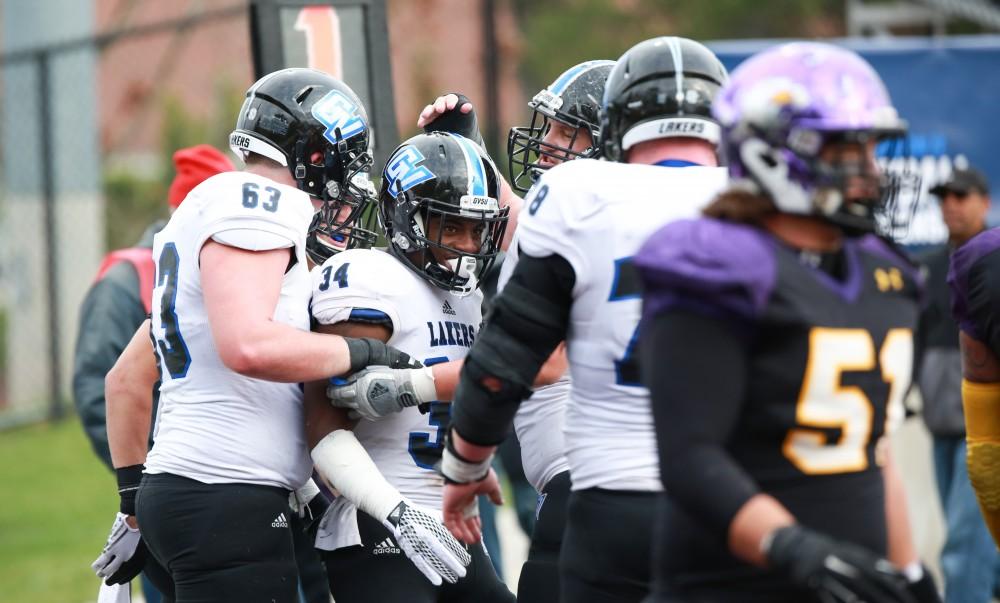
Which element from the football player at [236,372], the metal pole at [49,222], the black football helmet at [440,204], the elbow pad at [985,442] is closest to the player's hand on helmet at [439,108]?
the black football helmet at [440,204]

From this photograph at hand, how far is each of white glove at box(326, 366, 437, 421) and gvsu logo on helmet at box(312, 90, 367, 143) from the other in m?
0.68

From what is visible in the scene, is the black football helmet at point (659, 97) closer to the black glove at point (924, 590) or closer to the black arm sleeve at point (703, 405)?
the black arm sleeve at point (703, 405)

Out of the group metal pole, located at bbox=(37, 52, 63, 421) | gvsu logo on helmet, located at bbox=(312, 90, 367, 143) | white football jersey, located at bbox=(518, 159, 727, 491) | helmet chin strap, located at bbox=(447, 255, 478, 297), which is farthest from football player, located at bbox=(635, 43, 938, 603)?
metal pole, located at bbox=(37, 52, 63, 421)

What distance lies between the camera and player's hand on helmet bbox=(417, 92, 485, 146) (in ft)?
14.6

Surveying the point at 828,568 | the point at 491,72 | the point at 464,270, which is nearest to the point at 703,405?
the point at 828,568

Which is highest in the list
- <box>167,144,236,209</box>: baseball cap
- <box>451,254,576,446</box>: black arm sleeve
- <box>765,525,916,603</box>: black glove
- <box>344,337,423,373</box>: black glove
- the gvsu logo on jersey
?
the gvsu logo on jersey

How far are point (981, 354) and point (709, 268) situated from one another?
6.63 feet

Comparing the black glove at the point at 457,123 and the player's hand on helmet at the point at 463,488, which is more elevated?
the black glove at the point at 457,123

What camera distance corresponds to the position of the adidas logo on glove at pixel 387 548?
3.55m

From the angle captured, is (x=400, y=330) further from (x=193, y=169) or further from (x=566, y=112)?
(x=193, y=169)

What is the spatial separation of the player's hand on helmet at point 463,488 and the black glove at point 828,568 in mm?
998

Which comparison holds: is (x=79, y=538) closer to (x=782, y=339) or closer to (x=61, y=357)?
(x=61, y=357)

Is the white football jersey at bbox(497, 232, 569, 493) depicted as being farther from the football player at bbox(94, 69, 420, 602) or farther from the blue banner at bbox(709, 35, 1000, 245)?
the blue banner at bbox(709, 35, 1000, 245)

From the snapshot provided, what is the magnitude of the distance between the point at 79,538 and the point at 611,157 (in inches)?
231
